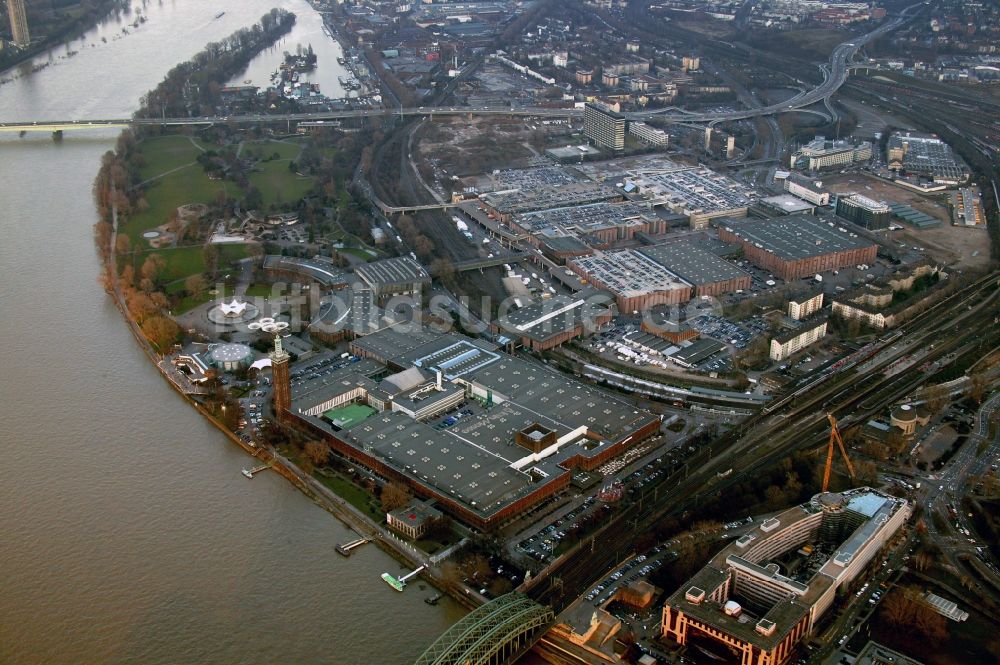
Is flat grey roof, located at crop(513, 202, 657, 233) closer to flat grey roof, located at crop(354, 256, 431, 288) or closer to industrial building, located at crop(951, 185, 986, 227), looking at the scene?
flat grey roof, located at crop(354, 256, 431, 288)

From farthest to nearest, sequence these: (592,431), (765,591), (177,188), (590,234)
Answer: (177,188) → (590,234) → (592,431) → (765,591)

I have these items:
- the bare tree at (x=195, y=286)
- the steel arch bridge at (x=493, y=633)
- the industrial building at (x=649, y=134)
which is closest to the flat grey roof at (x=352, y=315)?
the bare tree at (x=195, y=286)

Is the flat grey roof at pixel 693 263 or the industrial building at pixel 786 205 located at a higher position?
the flat grey roof at pixel 693 263

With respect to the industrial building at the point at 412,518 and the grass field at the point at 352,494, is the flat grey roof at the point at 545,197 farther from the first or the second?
the industrial building at the point at 412,518

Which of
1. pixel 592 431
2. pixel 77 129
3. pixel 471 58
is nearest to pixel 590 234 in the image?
pixel 592 431

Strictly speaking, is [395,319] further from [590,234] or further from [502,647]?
[502,647]
